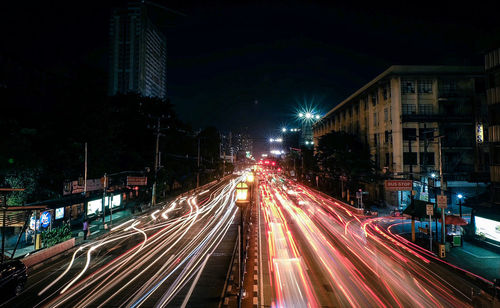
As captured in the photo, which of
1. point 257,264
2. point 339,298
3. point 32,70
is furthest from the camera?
point 32,70

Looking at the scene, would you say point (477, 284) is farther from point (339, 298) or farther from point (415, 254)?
point (339, 298)

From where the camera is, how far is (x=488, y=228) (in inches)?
743

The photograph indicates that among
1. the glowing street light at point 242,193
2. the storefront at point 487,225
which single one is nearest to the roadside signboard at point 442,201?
the storefront at point 487,225

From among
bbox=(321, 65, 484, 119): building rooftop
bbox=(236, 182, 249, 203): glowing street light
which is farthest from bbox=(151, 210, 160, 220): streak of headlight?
bbox=(321, 65, 484, 119): building rooftop

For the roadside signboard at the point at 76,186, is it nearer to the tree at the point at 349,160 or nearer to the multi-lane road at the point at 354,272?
the multi-lane road at the point at 354,272

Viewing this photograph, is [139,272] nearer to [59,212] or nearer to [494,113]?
[59,212]

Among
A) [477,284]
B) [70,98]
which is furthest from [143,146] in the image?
[477,284]

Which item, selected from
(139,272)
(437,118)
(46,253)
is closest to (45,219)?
(46,253)

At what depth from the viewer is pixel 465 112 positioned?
124ft

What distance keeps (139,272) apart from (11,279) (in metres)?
5.16

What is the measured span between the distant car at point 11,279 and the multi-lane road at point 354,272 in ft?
35.9

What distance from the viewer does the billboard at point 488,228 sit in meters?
18.0

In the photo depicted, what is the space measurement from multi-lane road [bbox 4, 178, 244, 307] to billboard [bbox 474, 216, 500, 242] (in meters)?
18.9

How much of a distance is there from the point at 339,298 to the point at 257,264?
5.18 metres
